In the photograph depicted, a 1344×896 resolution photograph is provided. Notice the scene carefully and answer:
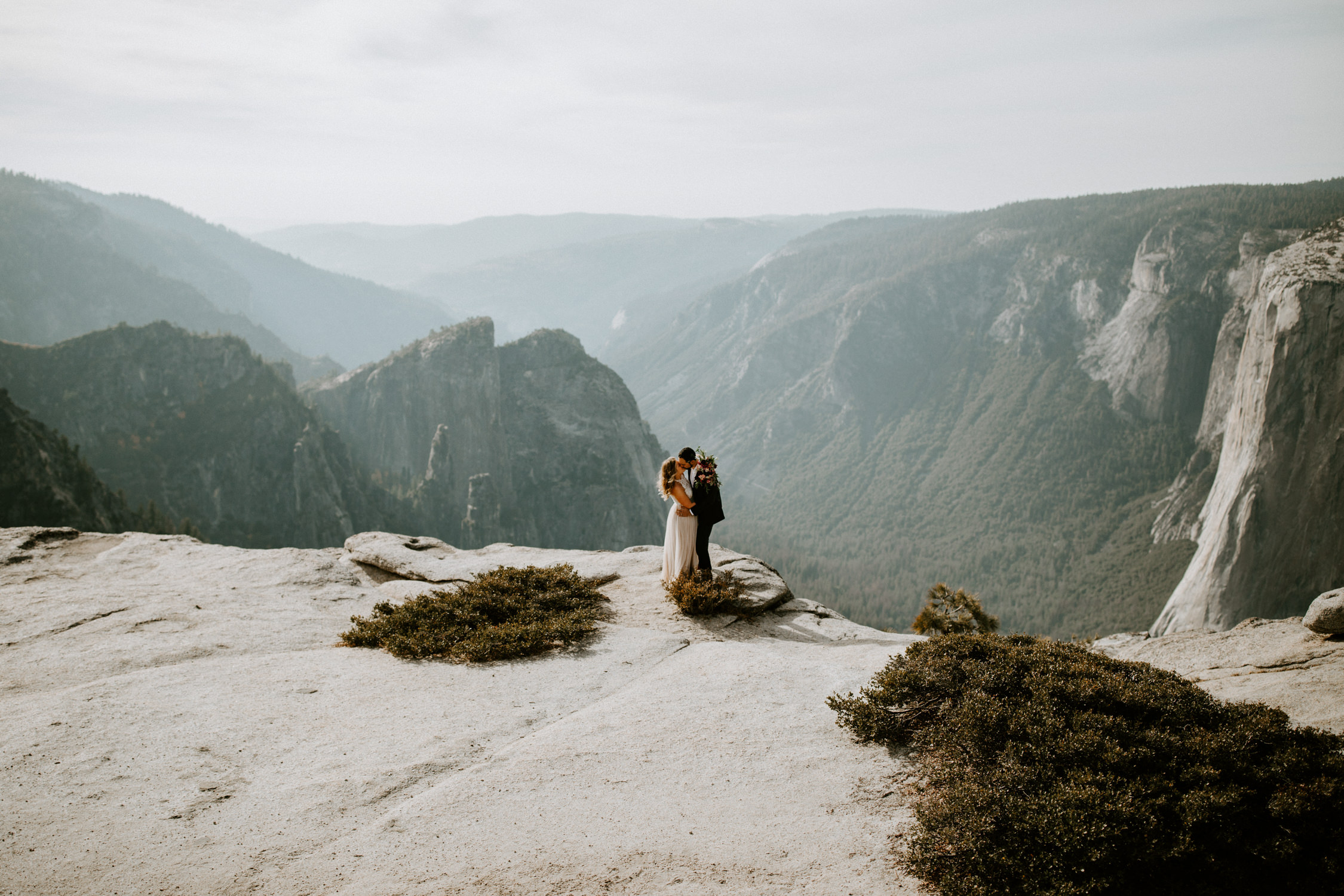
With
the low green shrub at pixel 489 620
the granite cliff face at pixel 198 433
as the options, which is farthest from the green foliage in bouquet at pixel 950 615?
the granite cliff face at pixel 198 433

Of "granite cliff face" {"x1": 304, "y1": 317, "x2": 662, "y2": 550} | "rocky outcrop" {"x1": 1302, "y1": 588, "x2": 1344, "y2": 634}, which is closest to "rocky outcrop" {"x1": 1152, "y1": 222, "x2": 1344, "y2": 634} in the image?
"rocky outcrop" {"x1": 1302, "y1": 588, "x2": 1344, "y2": 634}

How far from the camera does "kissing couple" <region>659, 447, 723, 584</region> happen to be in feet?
53.6

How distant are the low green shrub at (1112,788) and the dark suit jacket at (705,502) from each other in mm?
7368

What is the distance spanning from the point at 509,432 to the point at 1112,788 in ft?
460

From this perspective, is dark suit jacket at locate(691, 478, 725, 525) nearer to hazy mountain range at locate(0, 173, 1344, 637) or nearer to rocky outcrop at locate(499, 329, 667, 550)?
hazy mountain range at locate(0, 173, 1344, 637)

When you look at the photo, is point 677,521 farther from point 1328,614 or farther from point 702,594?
point 1328,614

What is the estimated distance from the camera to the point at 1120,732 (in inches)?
317

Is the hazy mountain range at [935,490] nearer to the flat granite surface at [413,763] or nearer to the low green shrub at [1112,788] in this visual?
the flat granite surface at [413,763]

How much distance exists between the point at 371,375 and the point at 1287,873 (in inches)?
5951

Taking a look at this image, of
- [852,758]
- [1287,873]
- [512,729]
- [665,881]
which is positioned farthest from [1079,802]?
[512,729]

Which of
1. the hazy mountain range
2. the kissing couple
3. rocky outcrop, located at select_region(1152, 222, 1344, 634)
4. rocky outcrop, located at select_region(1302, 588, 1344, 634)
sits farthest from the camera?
the hazy mountain range

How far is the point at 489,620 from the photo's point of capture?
1480 cm

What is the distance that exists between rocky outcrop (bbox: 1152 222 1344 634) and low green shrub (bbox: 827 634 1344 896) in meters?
62.2

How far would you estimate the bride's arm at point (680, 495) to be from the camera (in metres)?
16.3
